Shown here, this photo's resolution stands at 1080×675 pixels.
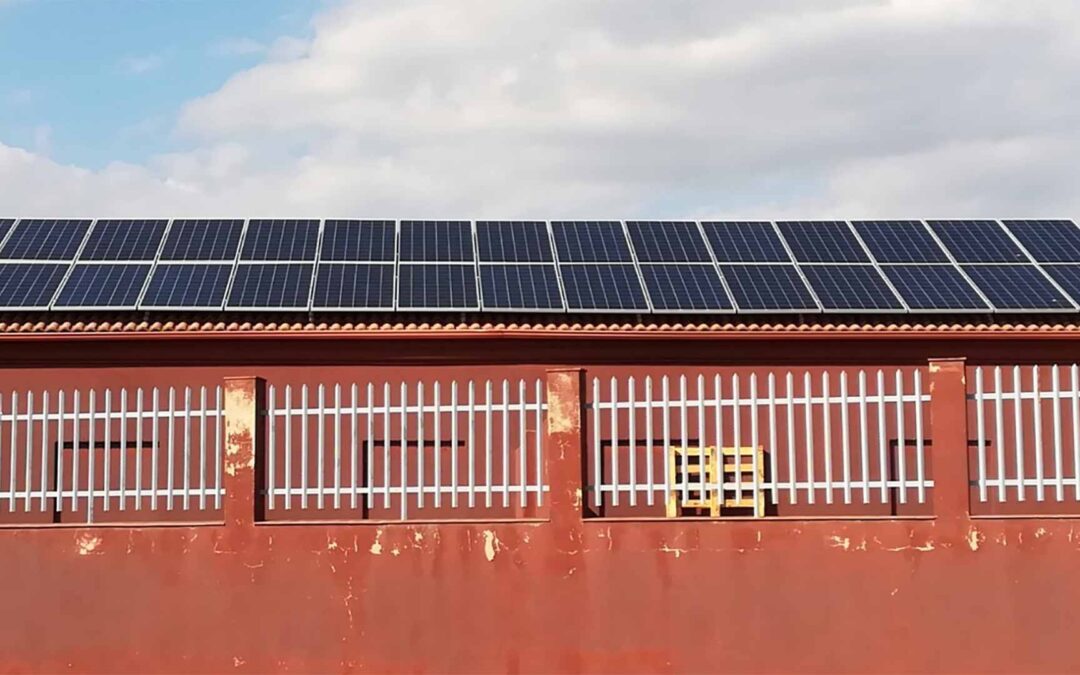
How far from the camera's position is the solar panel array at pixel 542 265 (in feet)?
48.2

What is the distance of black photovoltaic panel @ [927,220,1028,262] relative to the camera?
16781 mm

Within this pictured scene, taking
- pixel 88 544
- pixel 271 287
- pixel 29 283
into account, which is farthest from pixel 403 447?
pixel 29 283

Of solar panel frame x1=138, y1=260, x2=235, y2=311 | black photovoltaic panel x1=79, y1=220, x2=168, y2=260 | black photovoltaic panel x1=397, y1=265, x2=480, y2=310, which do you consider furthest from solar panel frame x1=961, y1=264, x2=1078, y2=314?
black photovoltaic panel x1=79, y1=220, x2=168, y2=260

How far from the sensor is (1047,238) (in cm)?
1769

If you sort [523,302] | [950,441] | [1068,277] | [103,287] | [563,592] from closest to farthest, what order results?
1. [950,441]
2. [563,592]
3. [523,302]
4. [103,287]
5. [1068,277]

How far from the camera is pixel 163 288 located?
1493 cm

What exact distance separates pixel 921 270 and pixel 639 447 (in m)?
5.47

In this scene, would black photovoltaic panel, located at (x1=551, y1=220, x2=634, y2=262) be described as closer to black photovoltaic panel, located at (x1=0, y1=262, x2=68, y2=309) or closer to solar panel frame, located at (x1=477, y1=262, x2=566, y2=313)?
solar panel frame, located at (x1=477, y1=262, x2=566, y2=313)

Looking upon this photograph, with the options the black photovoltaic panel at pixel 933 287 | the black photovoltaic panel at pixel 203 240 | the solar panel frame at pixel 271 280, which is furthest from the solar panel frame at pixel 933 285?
the black photovoltaic panel at pixel 203 240

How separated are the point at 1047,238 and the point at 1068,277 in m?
2.05

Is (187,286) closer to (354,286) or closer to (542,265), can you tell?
(354,286)

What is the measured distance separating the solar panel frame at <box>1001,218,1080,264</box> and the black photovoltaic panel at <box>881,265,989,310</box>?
153 cm

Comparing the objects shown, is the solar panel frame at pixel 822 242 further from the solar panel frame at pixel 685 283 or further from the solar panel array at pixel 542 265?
the solar panel frame at pixel 685 283

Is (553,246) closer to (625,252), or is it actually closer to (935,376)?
(625,252)
